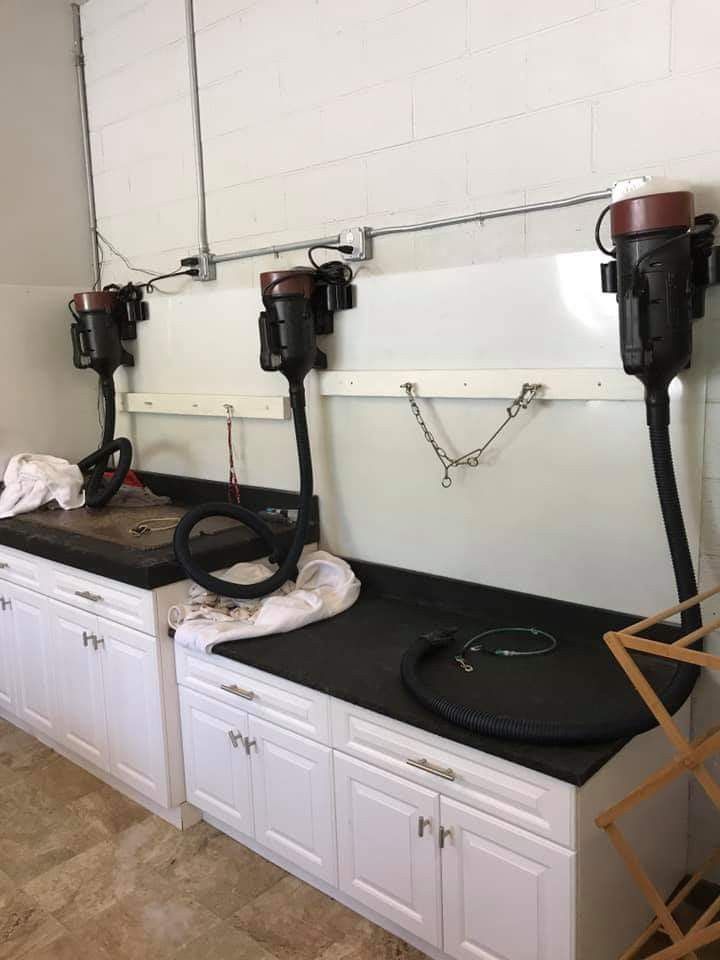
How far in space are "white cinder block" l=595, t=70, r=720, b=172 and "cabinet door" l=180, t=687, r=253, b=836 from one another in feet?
5.76

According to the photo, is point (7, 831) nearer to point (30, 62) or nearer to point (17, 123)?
point (17, 123)

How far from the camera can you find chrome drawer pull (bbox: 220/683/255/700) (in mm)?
2215

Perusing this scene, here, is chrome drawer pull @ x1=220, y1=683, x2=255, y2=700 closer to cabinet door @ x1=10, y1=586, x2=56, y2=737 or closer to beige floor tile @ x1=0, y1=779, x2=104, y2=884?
beige floor tile @ x1=0, y1=779, x2=104, y2=884

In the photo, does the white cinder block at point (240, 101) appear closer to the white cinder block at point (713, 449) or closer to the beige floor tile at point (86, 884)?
the white cinder block at point (713, 449)

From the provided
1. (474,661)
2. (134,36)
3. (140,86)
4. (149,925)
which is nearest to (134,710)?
(149,925)

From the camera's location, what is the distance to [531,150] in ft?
6.92

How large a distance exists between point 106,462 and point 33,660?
2.62 ft

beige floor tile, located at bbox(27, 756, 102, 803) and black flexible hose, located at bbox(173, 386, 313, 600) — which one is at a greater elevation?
black flexible hose, located at bbox(173, 386, 313, 600)

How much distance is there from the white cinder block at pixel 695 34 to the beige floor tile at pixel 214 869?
231 cm

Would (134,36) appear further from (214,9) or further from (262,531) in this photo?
(262,531)

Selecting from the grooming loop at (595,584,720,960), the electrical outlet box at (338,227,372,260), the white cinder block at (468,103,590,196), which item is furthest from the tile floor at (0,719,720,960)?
the white cinder block at (468,103,590,196)

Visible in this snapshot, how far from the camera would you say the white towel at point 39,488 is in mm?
3109

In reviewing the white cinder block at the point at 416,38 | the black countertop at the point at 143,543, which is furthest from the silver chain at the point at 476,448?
the white cinder block at the point at 416,38

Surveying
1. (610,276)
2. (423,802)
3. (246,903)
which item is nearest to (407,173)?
(610,276)
